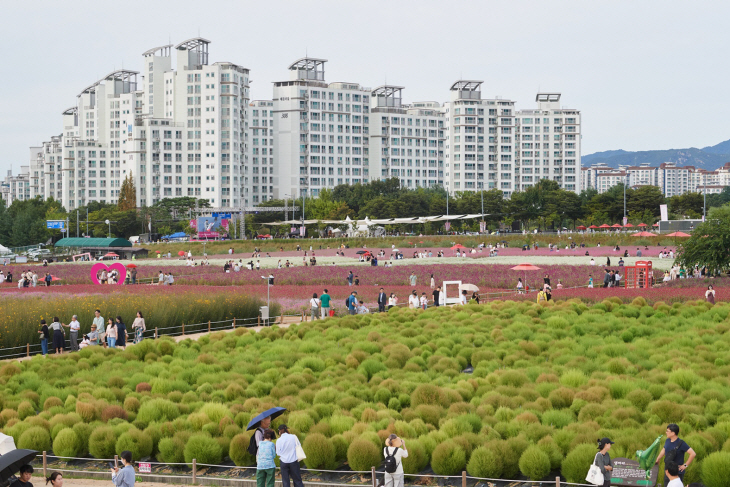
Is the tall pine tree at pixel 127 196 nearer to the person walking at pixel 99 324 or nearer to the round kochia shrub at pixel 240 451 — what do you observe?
the person walking at pixel 99 324

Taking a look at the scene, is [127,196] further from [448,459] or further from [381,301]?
[448,459]

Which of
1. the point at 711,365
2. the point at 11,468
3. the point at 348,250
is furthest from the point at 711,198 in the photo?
the point at 11,468

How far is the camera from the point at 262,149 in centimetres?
17175

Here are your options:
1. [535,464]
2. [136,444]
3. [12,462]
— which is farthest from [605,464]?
[136,444]

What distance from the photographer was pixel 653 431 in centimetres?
1820

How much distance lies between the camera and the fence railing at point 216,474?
17203 millimetres

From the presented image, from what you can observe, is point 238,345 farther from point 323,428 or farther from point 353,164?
point 353,164

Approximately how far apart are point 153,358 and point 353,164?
150144 mm

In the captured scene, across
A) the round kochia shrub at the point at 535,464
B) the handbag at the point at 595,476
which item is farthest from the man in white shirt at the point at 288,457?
the handbag at the point at 595,476

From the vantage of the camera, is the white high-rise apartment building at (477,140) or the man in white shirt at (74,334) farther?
the white high-rise apartment building at (477,140)

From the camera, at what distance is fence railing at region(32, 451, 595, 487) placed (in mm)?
17203

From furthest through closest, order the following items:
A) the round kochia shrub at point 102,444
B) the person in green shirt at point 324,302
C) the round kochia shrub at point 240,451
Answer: the person in green shirt at point 324,302
the round kochia shrub at point 102,444
the round kochia shrub at point 240,451

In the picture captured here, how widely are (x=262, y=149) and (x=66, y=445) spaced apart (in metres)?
155

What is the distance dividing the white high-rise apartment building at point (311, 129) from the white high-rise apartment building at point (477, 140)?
77.2 ft
